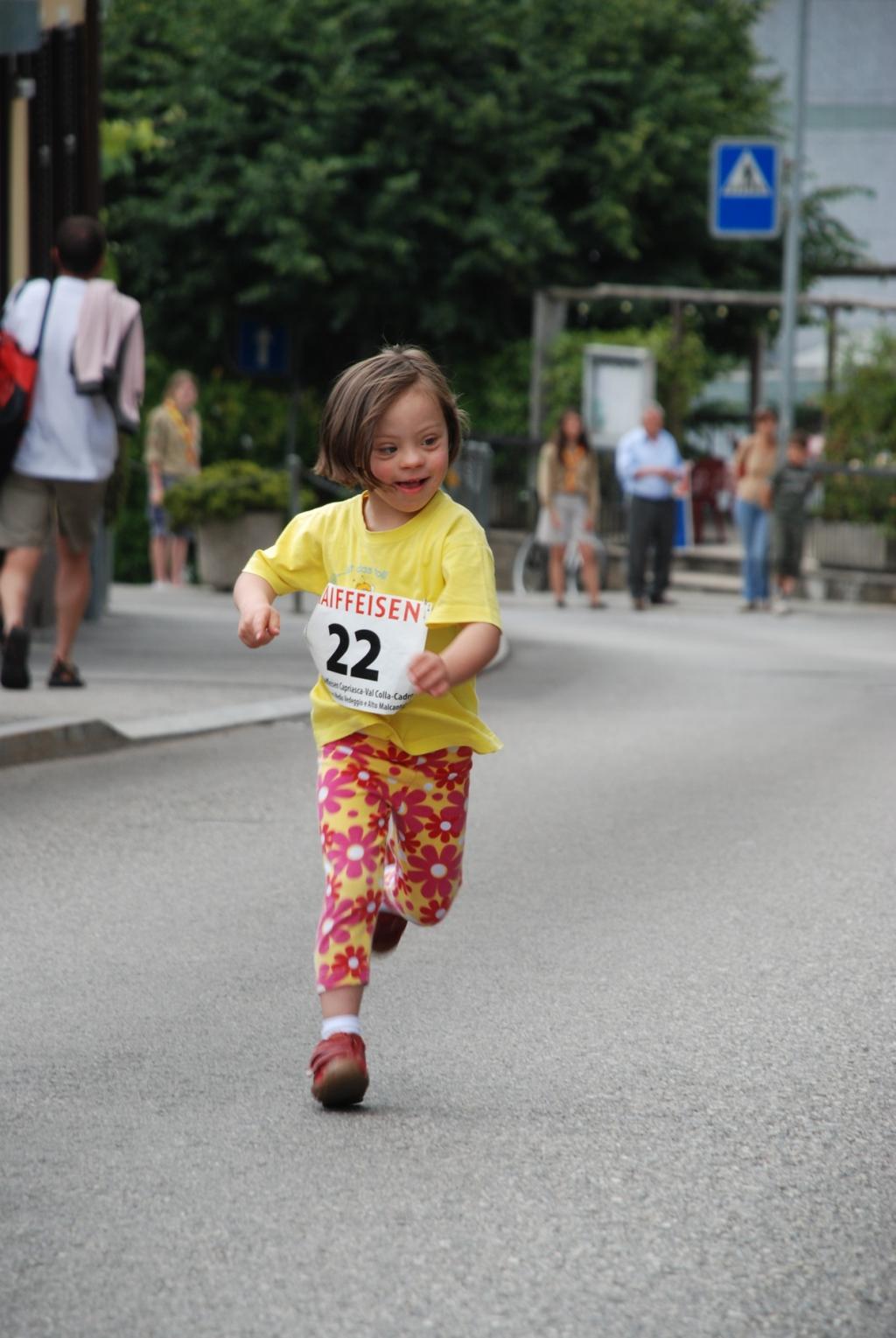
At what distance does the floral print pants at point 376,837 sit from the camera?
438 cm

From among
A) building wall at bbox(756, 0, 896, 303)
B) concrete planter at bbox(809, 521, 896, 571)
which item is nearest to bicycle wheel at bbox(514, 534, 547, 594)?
concrete planter at bbox(809, 521, 896, 571)

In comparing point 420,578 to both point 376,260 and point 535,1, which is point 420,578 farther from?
point 535,1

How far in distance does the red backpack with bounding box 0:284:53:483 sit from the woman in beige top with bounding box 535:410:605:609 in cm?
1146

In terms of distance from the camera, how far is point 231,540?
20625 mm

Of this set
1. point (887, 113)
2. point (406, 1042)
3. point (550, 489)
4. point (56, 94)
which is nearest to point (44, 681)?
point (56, 94)

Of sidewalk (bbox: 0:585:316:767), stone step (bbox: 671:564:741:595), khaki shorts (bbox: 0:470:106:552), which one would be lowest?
stone step (bbox: 671:564:741:595)

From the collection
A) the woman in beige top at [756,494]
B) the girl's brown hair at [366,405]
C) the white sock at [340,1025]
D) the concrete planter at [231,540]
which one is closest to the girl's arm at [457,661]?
the girl's brown hair at [366,405]

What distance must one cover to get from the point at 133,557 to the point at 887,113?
24829mm

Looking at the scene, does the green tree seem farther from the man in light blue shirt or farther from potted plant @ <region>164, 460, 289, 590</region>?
potted plant @ <region>164, 460, 289, 590</region>

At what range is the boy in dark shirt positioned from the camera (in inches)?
853

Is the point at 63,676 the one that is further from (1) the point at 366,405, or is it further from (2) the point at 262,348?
(2) the point at 262,348

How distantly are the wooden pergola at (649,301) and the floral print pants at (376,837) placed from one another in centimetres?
2040

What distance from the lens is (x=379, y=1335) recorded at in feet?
10.3

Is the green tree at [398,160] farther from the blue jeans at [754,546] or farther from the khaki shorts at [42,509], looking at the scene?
the khaki shorts at [42,509]
